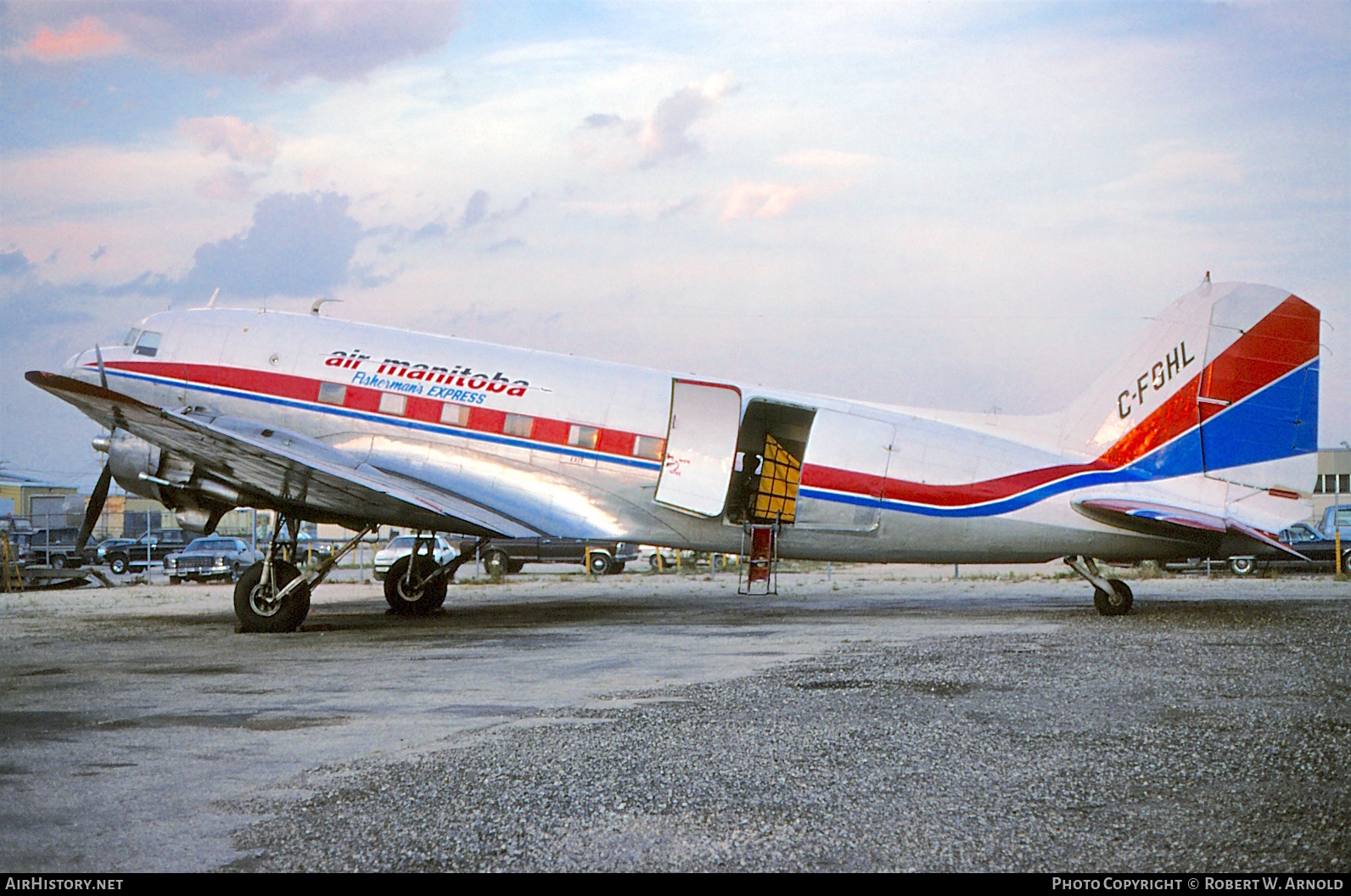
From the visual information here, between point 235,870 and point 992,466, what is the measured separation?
1327 centimetres

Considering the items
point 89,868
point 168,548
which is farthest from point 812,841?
point 168,548

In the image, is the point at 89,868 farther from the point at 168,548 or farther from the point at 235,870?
the point at 168,548

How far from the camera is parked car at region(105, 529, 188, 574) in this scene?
4331 centimetres

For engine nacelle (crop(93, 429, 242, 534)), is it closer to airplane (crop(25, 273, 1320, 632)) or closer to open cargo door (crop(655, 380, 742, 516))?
airplane (crop(25, 273, 1320, 632))

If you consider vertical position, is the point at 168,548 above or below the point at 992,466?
below

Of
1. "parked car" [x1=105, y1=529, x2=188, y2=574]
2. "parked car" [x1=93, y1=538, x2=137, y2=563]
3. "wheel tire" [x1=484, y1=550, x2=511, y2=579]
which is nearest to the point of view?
"wheel tire" [x1=484, y1=550, x2=511, y2=579]

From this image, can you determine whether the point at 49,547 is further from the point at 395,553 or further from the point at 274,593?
the point at 274,593

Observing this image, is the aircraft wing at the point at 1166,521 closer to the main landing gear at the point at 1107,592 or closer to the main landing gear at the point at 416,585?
the main landing gear at the point at 1107,592

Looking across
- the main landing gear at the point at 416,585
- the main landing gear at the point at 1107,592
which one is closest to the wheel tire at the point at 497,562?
the main landing gear at the point at 416,585

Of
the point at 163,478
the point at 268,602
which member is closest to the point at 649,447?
the point at 268,602

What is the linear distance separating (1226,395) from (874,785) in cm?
1192

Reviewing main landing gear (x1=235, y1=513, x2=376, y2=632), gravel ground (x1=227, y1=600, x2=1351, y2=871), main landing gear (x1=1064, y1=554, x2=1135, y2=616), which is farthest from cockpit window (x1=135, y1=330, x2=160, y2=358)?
main landing gear (x1=1064, y1=554, x2=1135, y2=616)

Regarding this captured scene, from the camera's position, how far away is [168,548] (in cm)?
Result: 4603

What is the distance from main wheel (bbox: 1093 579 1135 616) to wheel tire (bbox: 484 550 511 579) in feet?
70.4
